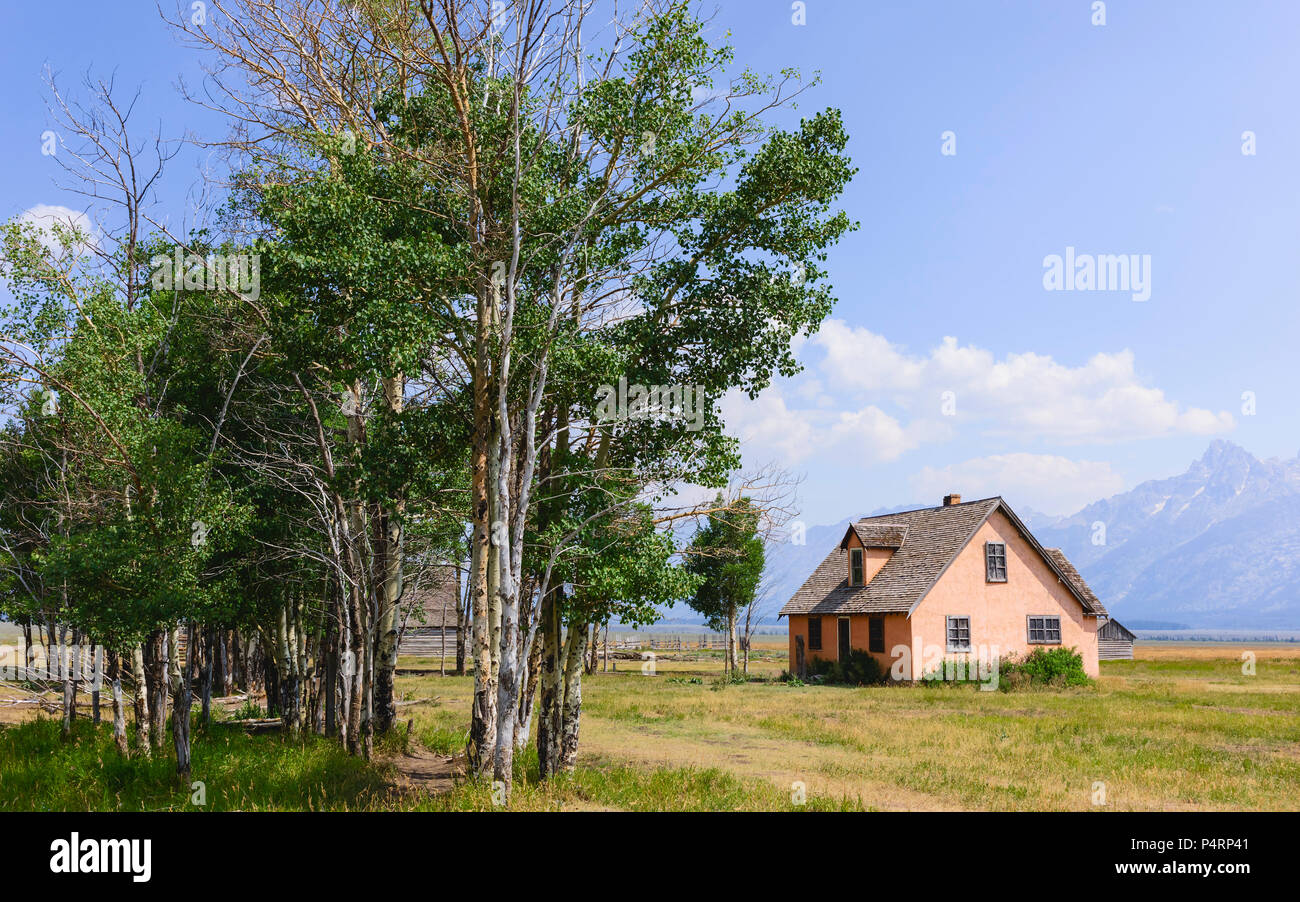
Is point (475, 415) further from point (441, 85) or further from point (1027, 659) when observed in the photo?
point (1027, 659)

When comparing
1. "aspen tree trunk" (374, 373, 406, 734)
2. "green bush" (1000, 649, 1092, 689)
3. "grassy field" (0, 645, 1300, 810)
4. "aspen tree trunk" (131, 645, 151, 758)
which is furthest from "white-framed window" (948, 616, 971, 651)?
"aspen tree trunk" (131, 645, 151, 758)

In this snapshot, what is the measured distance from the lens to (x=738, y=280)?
16406mm

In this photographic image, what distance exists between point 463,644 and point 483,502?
3575cm

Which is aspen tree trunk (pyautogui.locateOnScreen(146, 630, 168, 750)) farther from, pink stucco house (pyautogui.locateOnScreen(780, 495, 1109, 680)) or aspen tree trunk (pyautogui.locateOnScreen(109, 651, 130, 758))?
pink stucco house (pyautogui.locateOnScreen(780, 495, 1109, 680))

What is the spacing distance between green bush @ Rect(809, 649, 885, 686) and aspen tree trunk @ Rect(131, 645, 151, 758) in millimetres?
29479

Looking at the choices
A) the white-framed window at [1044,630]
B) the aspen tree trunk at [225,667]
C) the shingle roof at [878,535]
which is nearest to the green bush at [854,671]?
the shingle roof at [878,535]

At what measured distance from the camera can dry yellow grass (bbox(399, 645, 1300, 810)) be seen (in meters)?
15.2

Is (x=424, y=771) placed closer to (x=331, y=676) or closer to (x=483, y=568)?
(x=483, y=568)

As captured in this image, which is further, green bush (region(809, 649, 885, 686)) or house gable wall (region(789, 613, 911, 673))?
green bush (region(809, 649, 885, 686))

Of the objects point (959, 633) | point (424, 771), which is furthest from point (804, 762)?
point (959, 633)

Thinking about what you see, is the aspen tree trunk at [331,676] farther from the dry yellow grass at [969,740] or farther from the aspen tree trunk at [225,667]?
the aspen tree trunk at [225,667]

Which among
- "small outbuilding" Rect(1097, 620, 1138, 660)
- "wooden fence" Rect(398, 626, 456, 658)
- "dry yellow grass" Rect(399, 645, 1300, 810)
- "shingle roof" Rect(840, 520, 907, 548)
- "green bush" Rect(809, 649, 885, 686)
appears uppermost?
"shingle roof" Rect(840, 520, 907, 548)

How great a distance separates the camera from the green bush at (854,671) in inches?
1580
